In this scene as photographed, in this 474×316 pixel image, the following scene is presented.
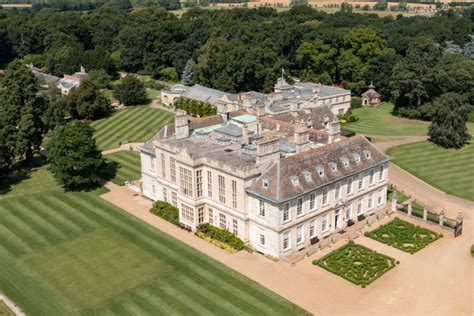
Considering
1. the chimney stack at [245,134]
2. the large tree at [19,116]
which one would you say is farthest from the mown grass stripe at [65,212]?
the chimney stack at [245,134]

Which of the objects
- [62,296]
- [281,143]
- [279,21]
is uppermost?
[279,21]

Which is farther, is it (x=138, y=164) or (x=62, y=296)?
(x=138, y=164)

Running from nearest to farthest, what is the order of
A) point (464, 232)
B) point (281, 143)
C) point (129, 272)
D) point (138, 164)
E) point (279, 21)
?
point (129, 272) → point (464, 232) → point (281, 143) → point (138, 164) → point (279, 21)

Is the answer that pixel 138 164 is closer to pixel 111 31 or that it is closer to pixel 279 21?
pixel 279 21

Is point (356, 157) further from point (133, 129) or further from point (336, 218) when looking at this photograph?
point (133, 129)

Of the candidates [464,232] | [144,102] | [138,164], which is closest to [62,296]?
[138,164]

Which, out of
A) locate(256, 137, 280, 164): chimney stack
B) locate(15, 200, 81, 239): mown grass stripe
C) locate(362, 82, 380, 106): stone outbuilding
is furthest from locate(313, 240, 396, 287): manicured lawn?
locate(362, 82, 380, 106): stone outbuilding

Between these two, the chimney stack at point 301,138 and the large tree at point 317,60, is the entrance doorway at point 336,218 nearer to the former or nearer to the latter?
the chimney stack at point 301,138
